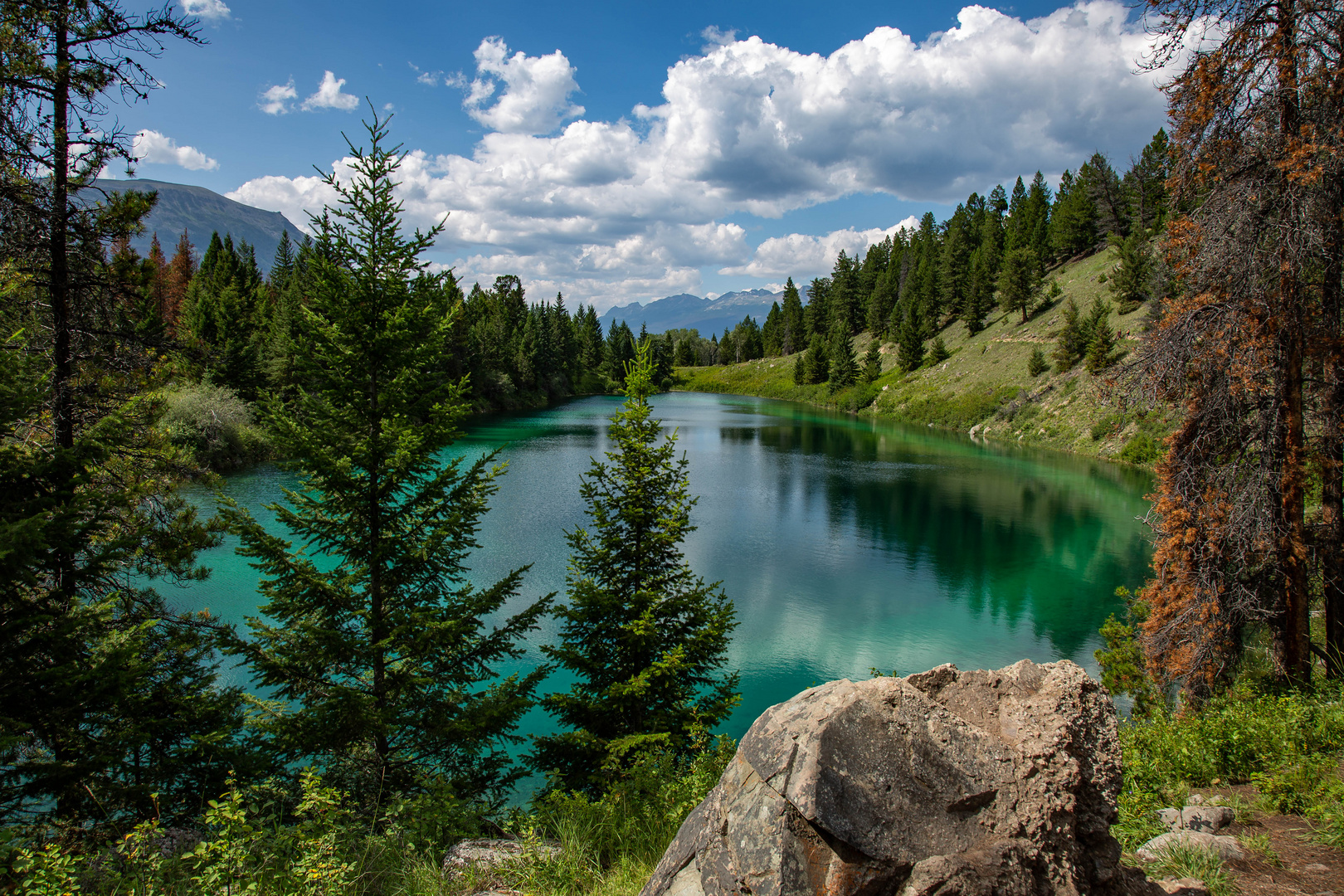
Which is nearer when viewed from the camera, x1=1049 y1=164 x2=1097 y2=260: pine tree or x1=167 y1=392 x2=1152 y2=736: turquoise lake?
x1=167 y1=392 x2=1152 y2=736: turquoise lake

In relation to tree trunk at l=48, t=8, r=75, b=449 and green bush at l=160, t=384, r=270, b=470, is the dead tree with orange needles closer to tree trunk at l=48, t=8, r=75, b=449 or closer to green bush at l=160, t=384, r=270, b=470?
tree trunk at l=48, t=8, r=75, b=449

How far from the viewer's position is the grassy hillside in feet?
147

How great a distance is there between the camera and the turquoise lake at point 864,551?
57.6 feet

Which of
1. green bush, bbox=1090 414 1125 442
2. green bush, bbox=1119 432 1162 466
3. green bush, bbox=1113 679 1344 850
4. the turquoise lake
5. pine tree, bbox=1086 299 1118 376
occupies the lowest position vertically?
the turquoise lake

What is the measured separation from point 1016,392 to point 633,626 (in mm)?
56032

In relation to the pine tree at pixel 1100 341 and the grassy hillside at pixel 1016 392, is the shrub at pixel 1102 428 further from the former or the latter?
the pine tree at pixel 1100 341

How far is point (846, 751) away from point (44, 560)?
7.21m

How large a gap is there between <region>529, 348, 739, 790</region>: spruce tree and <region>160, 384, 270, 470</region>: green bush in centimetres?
2767

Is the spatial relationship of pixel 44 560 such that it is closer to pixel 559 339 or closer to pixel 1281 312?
pixel 1281 312

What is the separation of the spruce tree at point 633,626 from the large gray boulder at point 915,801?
20.9ft

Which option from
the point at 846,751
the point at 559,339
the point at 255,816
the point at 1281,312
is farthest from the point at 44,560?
the point at 559,339

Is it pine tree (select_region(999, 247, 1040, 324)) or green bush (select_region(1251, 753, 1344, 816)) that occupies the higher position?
pine tree (select_region(999, 247, 1040, 324))

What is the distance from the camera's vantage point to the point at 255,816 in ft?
24.2

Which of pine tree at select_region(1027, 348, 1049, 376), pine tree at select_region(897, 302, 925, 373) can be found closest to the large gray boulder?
pine tree at select_region(1027, 348, 1049, 376)
